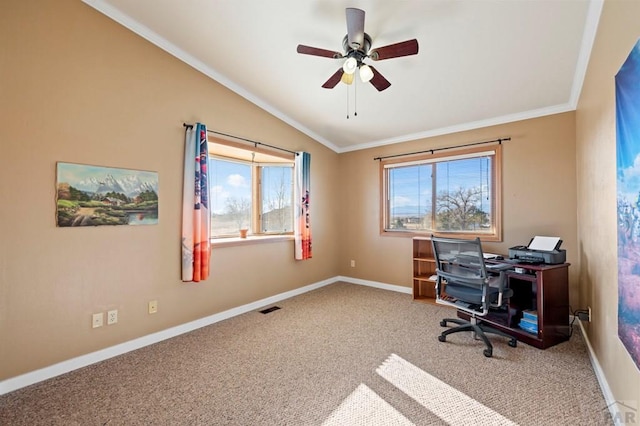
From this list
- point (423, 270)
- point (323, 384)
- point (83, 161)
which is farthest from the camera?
point (423, 270)

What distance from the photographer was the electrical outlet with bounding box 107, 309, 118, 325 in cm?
250

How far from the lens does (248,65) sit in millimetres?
3090

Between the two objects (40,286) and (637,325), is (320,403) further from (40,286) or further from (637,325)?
(40,286)

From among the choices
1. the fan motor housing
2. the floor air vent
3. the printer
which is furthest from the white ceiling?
the floor air vent

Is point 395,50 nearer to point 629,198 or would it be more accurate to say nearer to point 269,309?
point 629,198

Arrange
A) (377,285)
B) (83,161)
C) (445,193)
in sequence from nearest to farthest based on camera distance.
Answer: (83,161)
(445,193)
(377,285)

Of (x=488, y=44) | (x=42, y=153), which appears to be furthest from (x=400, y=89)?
(x=42, y=153)

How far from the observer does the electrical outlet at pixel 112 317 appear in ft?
8.21

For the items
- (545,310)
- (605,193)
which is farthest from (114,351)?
(605,193)

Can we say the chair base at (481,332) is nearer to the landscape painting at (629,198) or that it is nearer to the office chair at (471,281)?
the office chair at (471,281)

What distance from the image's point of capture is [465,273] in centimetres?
259

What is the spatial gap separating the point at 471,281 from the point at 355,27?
7.40 feet

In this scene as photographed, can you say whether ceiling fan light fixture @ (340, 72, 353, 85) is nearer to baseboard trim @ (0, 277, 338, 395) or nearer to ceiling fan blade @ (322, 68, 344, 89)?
ceiling fan blade @ (322, 68, 344, 89)

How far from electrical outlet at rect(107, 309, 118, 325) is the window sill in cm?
110
